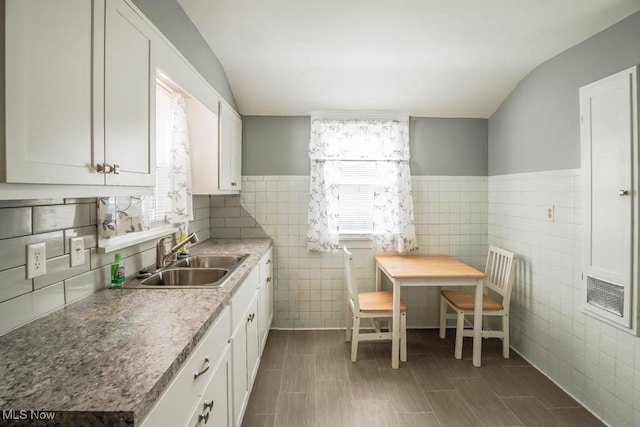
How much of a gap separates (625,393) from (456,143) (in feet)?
7.99

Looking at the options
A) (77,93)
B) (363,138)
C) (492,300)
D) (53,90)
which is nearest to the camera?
(53,90)

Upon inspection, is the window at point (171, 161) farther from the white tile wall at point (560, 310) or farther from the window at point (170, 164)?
the white tile wall at point (560, 310)

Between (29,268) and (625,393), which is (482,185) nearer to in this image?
(625,393)

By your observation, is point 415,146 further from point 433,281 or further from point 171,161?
point 171,161

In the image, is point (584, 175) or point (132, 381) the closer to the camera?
point (132, 381)

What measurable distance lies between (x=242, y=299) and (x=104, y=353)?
1002 millimetres

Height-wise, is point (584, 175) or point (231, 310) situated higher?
point (584, 175)

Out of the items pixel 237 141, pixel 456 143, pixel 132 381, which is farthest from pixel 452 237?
pixel 132 381

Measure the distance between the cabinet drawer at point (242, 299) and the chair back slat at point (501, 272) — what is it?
2.11 metres

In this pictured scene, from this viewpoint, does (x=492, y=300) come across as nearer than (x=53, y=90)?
No

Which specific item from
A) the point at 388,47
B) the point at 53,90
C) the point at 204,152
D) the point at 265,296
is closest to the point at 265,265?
the point at 265,296

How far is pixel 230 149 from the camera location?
3.04m

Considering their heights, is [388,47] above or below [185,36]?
above

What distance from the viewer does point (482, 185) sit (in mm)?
3672
